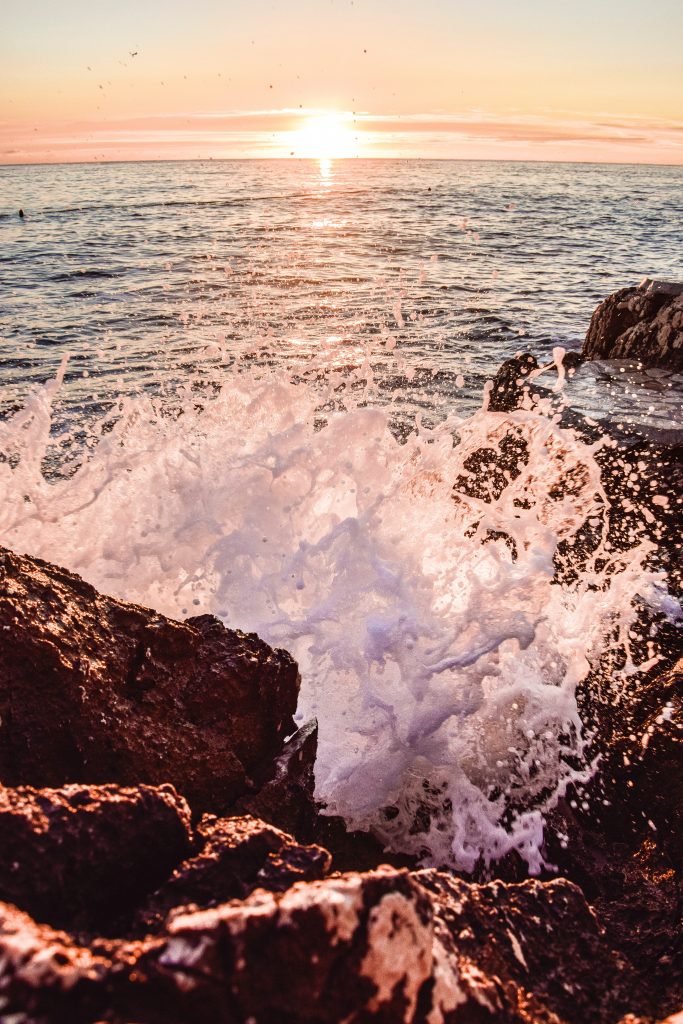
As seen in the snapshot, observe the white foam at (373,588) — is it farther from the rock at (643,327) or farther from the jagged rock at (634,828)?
the rock at (643,327)

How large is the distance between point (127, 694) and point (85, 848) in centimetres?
85

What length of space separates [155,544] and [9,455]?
1.89m

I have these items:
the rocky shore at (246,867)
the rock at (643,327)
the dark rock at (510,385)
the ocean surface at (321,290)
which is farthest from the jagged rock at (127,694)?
the rock at (643,327)

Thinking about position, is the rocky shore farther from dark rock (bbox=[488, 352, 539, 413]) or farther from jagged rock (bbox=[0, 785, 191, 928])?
dark rock (bbox=[488, 352, 539, 413])

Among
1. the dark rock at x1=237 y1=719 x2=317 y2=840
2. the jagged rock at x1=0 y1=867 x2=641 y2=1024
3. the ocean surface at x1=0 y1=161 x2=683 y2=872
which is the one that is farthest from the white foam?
the jagged rock at x1=0 y1=867 x2=641 y2=1024

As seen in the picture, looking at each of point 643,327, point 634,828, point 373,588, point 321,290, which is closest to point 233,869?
point 634,828

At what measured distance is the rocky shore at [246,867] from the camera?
107 centimetres

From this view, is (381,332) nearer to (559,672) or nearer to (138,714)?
(559,672)

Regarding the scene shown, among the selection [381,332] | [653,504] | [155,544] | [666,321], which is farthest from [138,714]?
[381,332]

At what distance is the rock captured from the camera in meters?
8.20

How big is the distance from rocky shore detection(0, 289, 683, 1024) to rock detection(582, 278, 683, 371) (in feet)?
19.9

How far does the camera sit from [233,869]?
1426mm

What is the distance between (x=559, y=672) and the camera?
9.98ft

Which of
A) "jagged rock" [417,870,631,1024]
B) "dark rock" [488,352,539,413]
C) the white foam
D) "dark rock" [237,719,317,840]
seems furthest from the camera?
"dark rock" [488,352,539,413]
